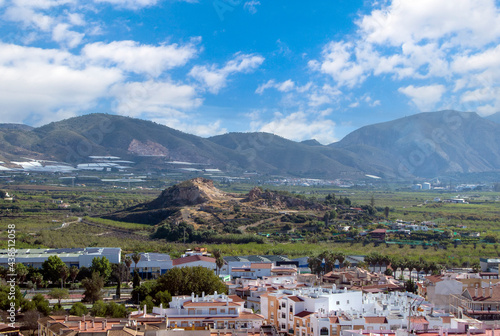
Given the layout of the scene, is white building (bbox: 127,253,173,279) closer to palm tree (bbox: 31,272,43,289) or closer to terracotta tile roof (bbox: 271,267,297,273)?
palm tree (bbox: 31,272,43,289)

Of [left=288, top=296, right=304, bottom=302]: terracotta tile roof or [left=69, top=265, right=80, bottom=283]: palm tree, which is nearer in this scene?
[left=288, top=296, right=304, bottom=302]: terracotta tile roof

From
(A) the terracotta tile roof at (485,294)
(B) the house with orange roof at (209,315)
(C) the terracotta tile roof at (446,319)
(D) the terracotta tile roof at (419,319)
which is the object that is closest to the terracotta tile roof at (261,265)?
(A) the terracotta tile roof at (485,294)

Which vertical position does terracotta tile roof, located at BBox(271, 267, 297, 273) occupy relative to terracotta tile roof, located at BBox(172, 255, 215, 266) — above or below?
below

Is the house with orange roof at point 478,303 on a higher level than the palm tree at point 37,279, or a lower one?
higher

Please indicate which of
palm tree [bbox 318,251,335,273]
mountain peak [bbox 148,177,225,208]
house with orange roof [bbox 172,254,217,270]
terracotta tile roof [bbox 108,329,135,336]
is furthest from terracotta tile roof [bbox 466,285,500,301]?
mountain peak [bbox 148,177,225,208]

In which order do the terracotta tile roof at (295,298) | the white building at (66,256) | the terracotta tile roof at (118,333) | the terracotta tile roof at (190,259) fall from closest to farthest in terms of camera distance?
the terracotta tile roof at (118,333) < the terracotta tile roof at (295,298) < the white building at (66,256) < the terracotta tile roof at (190,259)

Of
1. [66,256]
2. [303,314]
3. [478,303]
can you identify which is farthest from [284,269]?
[303,314]

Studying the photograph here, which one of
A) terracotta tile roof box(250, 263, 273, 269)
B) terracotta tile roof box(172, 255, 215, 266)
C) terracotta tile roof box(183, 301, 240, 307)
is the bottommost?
terracotta tile roof box(250, 263, 273, 269)

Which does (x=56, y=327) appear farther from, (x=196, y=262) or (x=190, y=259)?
(x=190, y=259)

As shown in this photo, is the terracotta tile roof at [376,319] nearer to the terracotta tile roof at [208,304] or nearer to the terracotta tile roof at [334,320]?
the terracotta tile roof at [334,320]

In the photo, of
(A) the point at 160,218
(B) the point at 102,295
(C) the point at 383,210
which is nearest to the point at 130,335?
(B) the point at 102,295

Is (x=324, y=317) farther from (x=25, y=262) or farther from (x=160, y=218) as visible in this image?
(x=160, y=218)
